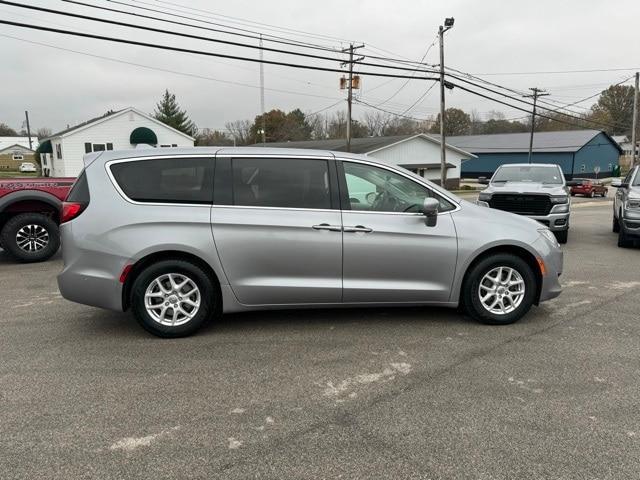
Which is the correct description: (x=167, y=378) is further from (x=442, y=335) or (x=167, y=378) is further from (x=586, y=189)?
(x=586, y=189)

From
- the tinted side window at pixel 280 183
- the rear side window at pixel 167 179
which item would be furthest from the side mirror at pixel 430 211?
the rear side window at pixel 167 179

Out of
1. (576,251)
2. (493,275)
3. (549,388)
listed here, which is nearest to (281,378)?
(549,388)

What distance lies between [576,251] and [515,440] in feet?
26.2

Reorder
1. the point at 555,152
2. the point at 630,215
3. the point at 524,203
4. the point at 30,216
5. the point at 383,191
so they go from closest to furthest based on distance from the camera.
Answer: the point at 383,191 < the point at 30,216 < the point at 630,215 < the point at 524,203 < the point at 555,152

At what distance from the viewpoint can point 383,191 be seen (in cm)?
508

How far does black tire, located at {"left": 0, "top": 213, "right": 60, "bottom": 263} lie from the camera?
8.78 metres

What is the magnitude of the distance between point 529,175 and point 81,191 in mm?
10388

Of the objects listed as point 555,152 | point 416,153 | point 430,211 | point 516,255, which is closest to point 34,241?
point 430,211

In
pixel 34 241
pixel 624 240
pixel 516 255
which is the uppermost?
pixel 516 255

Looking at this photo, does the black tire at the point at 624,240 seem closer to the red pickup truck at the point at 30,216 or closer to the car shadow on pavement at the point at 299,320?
the car shadow on pavement at the point at 299,320

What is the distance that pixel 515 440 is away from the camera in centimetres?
312

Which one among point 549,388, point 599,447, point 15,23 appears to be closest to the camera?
point 599,447

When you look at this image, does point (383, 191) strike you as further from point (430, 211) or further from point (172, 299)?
point (172, 299)

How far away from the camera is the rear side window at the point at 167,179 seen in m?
4.77
